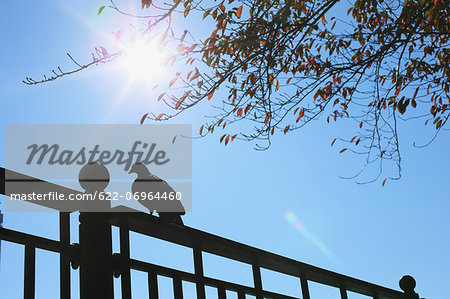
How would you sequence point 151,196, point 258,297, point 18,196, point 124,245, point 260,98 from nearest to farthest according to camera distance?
point 18,196 → point 124,245 → point 258,297 → point 151,196 → point 260,98

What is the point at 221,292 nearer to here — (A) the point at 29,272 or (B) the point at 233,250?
(B) the point at 233,250

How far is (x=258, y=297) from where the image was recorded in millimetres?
2561

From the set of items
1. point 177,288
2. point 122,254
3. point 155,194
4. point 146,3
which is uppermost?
point 146,3

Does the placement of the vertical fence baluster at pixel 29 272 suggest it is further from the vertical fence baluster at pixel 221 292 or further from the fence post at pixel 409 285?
the fence post at pixel 409 285

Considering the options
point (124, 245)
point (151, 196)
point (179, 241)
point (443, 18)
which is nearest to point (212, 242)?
point (179, 241)

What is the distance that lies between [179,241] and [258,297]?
Answer: 663mm

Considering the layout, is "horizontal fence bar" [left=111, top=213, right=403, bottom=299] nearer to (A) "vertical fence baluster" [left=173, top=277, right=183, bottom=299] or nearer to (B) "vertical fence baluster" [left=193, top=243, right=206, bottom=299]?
(B) "vertical fence baluster" [left=193, top=243, right=206, bottom=299]

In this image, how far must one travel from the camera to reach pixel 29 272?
66.0 inches

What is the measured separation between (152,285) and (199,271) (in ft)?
0.88

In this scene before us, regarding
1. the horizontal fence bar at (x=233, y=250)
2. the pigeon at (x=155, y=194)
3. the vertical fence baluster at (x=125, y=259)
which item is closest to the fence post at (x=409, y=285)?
the horizontal fence bar at (x=233, y=250)

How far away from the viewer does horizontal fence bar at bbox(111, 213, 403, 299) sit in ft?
6.75

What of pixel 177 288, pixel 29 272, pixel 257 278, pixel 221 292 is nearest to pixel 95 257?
pixel 29 272

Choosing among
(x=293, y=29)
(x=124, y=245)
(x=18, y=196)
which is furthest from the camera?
(x=293, y=29)

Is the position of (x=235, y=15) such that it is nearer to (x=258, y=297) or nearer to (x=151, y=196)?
(x=151, y=196)
